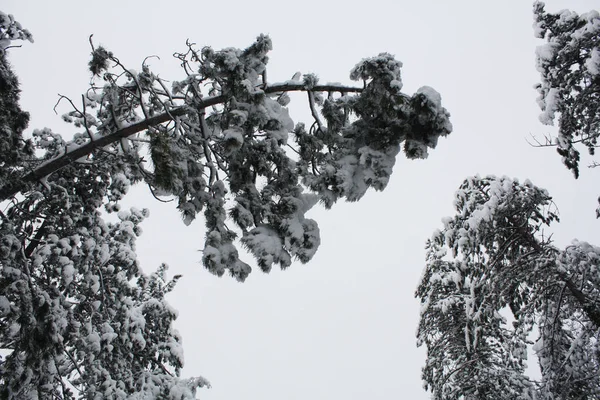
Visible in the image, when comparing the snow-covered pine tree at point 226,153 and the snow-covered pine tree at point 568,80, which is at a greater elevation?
the snow-covered pine tree at point 568,80

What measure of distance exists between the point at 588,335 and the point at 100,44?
8.70 meters

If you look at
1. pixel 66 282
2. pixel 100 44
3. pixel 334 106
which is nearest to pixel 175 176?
pixel 334 106

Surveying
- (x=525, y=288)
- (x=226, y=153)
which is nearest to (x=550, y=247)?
(x=525, y=288)

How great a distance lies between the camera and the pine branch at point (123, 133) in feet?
15.9

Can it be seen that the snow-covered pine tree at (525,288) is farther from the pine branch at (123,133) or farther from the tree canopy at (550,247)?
the pine branch at (123,133)

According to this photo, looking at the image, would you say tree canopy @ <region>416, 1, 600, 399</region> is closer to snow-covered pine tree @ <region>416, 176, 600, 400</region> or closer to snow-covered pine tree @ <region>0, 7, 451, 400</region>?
snow-covered pine tree @ <region>416, 176, 600, 400</region>

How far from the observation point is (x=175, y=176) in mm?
4203

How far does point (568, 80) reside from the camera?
7766 mm

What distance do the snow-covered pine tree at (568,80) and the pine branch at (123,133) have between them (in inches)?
190

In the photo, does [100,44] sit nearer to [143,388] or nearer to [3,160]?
[3,160]

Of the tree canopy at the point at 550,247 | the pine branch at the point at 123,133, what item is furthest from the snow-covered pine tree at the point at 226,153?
the tree canopy at the point at 550,247

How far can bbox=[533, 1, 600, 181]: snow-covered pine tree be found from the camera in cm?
752

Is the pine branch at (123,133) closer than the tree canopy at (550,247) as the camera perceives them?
Yes

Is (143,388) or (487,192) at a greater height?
(487,192)
